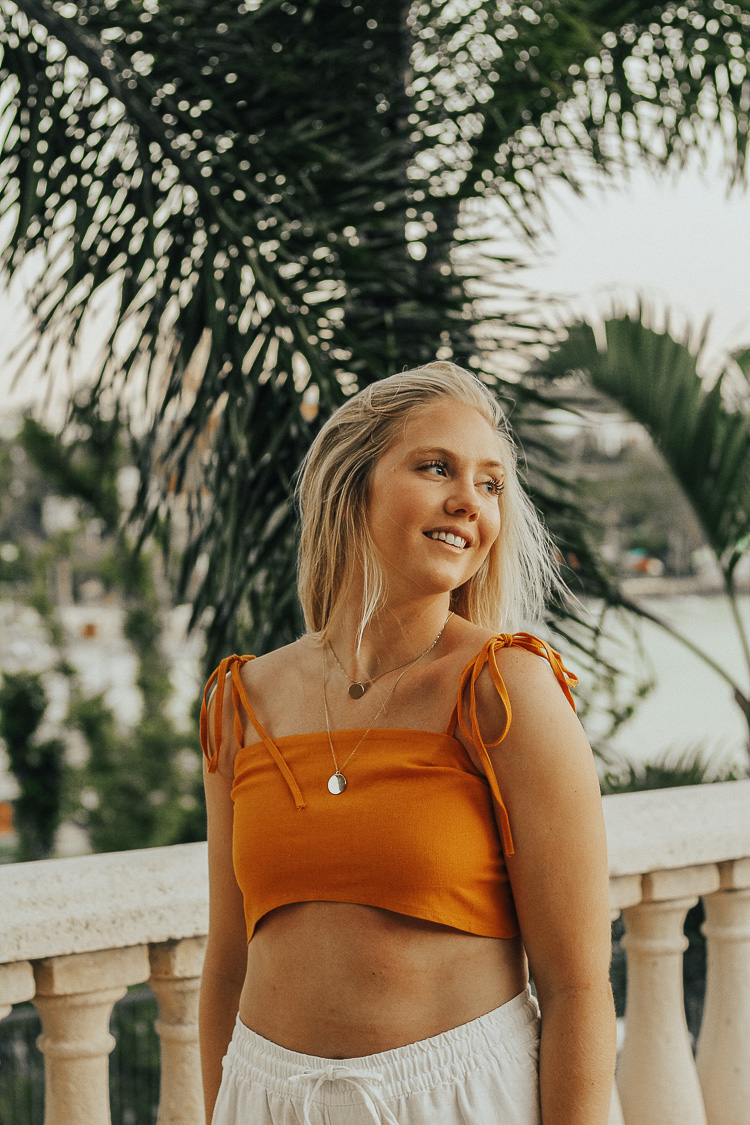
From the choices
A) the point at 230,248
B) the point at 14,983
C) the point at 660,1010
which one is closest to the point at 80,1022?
the point at 14,983

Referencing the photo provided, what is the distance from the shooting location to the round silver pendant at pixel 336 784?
1.09 meters

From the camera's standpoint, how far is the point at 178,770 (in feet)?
61.8

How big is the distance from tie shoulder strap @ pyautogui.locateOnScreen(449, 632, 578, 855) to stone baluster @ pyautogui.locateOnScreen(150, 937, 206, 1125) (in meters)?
0.65

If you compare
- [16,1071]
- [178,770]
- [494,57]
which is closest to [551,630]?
[494,57]

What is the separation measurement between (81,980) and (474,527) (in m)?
0.83

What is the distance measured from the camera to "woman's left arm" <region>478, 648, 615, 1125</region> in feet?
3.40

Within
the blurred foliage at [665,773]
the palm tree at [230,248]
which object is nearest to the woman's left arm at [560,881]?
the palm tree at [230,248]

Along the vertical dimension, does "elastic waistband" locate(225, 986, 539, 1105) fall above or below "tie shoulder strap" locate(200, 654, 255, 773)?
below

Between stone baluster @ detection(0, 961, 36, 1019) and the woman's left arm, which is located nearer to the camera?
the woman's left arm

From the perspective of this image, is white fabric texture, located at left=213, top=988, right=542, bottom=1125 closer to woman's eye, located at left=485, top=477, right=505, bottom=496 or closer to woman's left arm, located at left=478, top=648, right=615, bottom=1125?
woman's left arm, located at left=478, top=648, right=615, bottom=1125

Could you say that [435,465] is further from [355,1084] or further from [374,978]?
[355,1084]

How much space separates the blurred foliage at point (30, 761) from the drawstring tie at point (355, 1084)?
18.2 m

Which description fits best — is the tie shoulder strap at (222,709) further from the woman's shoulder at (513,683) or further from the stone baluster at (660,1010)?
the stone baluster at (660,1010)

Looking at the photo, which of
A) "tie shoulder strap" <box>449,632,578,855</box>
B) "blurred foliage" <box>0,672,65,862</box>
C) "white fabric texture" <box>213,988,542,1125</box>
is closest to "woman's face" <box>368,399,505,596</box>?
"tie shoulder strap" <box>449,632,578,855</box>
